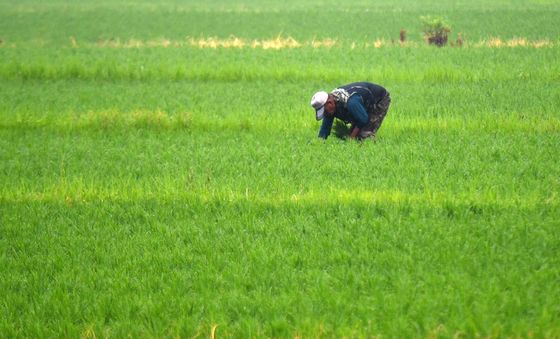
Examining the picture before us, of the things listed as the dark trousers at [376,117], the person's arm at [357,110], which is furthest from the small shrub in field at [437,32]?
the person's arm at [357,110]

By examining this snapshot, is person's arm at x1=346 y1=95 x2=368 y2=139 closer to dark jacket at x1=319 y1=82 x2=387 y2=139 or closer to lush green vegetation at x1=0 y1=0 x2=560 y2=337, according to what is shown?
dark jacket at x1=319 y1=82 x2=387 y2=139

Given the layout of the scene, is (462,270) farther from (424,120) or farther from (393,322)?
(424,120)

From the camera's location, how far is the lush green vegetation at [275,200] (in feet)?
23.1

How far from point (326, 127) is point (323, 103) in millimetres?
1045

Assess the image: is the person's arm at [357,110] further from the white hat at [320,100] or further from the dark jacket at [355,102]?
the white hat at [320,100]

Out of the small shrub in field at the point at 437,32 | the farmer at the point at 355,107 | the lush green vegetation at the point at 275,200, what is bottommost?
the small shrub in field at the point at 437,32

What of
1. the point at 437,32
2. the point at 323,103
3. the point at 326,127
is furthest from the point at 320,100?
the point at 437,32

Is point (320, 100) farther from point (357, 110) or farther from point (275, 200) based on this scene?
point (275, 200)

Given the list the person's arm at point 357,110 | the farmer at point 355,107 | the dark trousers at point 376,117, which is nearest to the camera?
the farmer at point 355,107

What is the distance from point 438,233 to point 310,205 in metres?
1.74

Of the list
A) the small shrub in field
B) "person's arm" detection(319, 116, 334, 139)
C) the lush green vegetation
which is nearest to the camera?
the lush green vegetation

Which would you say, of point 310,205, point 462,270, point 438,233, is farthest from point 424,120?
point 462,270

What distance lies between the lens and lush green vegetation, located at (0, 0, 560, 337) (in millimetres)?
7039

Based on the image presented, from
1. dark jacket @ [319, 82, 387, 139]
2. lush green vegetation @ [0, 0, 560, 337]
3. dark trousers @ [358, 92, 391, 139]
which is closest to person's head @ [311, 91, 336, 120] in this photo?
dark jacket @ [319, 82, 387, 139]
